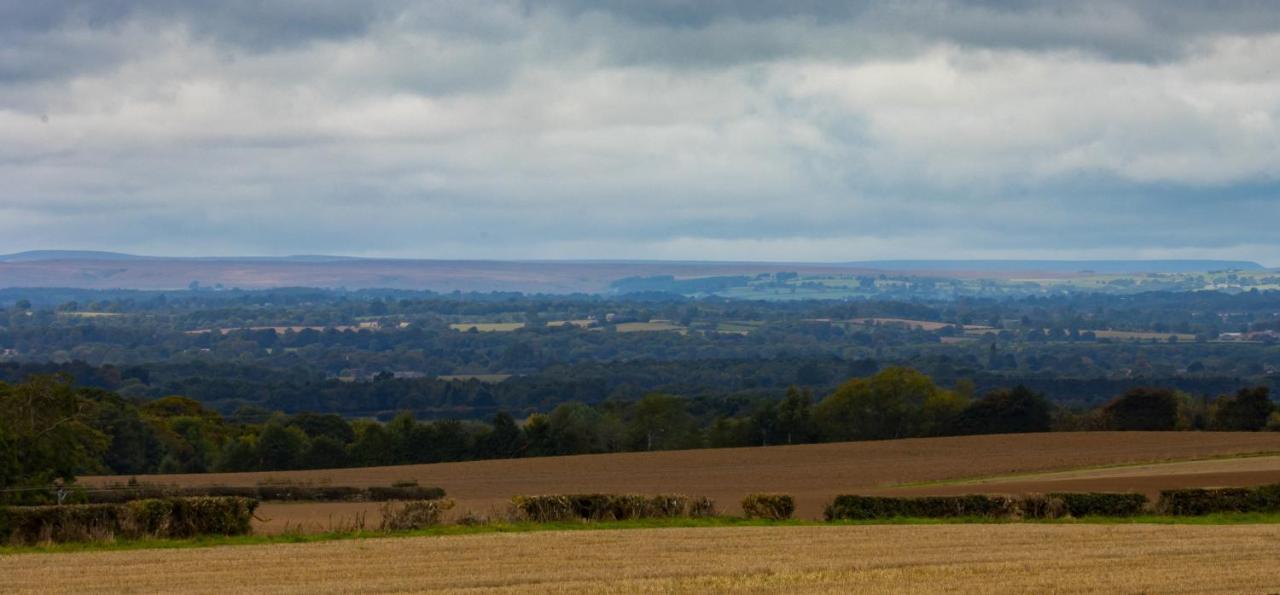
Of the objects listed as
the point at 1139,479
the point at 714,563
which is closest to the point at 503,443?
the point at 1139,479

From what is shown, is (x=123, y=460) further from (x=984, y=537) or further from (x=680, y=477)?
(x=984, y=537)

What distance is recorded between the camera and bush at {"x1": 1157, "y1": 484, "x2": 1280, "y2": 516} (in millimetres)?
39094

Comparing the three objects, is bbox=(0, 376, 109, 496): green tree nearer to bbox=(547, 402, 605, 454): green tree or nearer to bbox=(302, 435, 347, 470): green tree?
bbox=(302, 435, 347, 470): green tree

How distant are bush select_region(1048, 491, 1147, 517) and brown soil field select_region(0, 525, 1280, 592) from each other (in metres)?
4.08

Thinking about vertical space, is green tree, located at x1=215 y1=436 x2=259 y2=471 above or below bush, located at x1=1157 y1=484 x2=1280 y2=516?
below

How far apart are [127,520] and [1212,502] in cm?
2546

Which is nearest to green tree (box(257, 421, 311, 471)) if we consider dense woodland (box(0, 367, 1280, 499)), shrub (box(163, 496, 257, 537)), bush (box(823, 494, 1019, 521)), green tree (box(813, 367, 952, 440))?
dense woodland (box(0, 367, 1280, 499))

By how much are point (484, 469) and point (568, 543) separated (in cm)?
4834

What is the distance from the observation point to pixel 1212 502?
129 ft

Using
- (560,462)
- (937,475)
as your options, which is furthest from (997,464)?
(560,462)

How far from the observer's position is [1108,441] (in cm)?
8025

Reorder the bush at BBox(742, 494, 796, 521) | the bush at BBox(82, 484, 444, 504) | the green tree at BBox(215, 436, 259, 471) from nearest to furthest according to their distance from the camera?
1. the bush at BBox(742, 494, 796, 521)
2. the bush at BBox(82, 484, 444, 504)
3. the green tree at BBox(215, 436, 259, 471)

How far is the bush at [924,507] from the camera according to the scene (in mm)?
39094

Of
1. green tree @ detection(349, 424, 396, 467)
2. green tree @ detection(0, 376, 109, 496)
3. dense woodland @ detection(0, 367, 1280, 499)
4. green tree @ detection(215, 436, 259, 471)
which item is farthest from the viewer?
green tree @ detection(349, 424, 396, 467)
